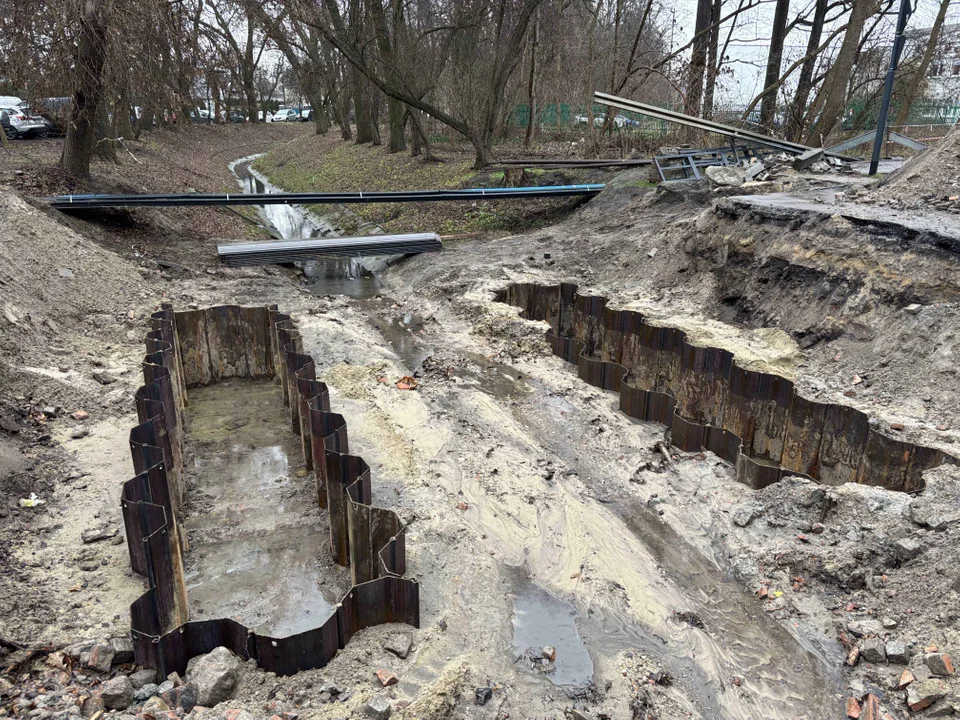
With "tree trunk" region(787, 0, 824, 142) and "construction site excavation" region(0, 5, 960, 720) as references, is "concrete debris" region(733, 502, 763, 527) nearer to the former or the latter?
"construction site excavation" region(0, 5, 960, 720)

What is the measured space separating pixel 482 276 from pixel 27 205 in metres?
8.79

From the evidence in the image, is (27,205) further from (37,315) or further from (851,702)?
(851,702)

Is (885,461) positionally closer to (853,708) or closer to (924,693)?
(924,693)

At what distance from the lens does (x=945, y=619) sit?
4.96 m

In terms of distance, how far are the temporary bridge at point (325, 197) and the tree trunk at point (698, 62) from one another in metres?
6.53

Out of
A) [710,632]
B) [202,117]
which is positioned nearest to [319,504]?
[710,632]

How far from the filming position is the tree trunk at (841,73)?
1764 cm

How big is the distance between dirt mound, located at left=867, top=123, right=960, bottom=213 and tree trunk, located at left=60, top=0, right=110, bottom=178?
14.3 metres

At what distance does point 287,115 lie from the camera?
66562mm

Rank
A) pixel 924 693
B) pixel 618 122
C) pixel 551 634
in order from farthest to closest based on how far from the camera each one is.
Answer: pixel 618 122 < pixel 551 634 < pixel 924 693

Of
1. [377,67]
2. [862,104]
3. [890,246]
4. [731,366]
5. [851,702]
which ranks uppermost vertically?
[377,67]

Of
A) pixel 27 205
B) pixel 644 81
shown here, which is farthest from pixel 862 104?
pixel 27 205

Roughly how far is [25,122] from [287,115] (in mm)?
45499

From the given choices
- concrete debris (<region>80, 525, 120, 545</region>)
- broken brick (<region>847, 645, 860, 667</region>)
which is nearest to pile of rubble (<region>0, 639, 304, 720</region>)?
concrete debris (<region>80, 525, 120, 545</region>)
